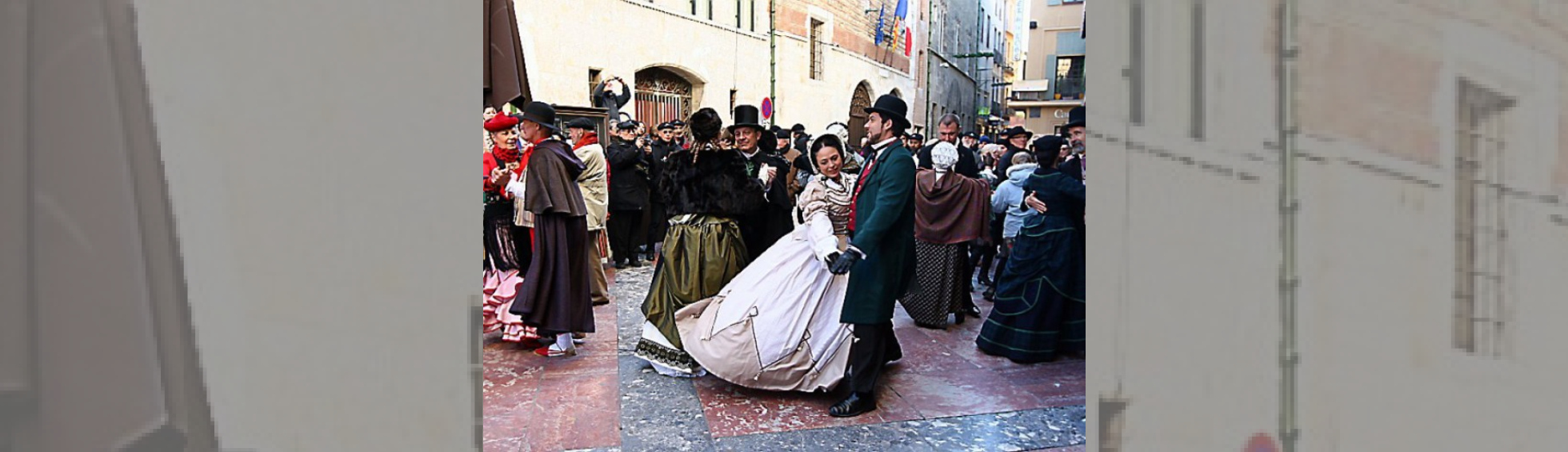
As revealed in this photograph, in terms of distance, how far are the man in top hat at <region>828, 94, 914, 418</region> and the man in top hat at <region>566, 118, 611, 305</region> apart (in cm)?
287

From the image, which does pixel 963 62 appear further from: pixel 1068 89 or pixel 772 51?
pixel 772 51

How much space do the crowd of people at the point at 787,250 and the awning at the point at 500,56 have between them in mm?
1439

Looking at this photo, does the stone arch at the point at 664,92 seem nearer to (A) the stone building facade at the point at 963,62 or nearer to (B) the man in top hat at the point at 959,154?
(B) the man in top hat at the point at 959,154

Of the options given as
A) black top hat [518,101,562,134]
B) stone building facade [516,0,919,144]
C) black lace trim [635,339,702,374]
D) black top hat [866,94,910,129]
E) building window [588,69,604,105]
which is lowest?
black lace trim [635,339,702,374]

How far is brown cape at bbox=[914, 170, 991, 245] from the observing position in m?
5.49

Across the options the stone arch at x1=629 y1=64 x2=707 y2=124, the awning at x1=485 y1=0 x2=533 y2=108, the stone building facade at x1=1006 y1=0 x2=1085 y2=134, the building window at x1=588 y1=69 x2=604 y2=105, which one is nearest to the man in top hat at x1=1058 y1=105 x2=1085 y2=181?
the awning at x1=485 y1=0 x2=533 y2=108

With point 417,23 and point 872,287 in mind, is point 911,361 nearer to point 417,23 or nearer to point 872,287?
point 872,287

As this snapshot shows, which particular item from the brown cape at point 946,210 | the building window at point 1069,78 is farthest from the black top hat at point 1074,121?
the building window at point 1069,78

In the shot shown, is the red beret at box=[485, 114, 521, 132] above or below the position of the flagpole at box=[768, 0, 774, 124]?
below
